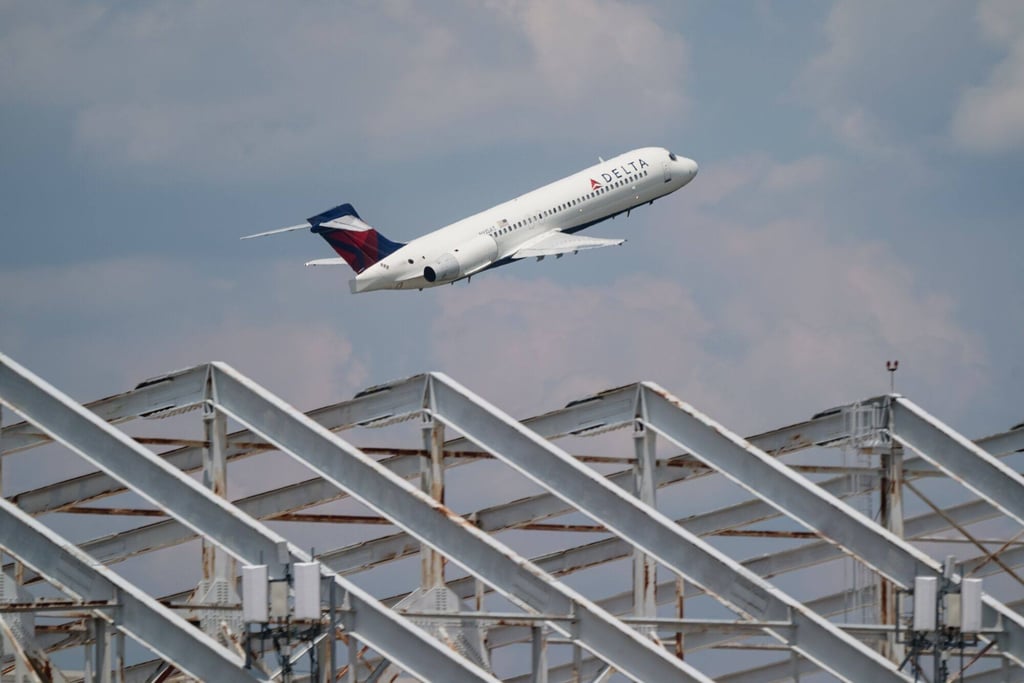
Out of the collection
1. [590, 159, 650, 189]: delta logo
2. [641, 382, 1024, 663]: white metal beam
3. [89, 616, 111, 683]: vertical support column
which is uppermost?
[590, 159, 650, 189]: delta logo

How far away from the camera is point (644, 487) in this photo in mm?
33500

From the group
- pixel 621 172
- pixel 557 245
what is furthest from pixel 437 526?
pixel 621 172

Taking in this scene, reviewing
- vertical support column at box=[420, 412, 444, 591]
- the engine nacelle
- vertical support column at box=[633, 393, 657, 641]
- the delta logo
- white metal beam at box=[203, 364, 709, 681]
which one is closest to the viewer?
white metal beam at box=[203, 364, 709, 681]

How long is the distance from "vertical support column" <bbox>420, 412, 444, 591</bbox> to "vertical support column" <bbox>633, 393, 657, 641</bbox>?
11.5ft

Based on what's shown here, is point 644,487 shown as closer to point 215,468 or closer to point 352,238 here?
point 215,468

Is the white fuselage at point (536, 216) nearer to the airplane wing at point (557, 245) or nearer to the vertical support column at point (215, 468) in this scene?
the airplane wing at point (557, 245)

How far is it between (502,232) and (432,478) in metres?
49.0

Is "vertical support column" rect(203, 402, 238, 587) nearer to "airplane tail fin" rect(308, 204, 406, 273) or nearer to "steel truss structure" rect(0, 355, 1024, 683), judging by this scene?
"steel truss structure" rect(0, 355, 1024, 683)

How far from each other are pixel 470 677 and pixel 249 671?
3063mm

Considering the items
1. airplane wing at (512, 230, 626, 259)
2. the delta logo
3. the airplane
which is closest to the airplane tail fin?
the airplane

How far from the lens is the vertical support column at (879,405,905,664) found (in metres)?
33.9

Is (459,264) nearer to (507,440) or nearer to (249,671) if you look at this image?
(507,440)

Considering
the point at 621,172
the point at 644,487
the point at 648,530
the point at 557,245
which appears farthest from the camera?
the point at 621,172

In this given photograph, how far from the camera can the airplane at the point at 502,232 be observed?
253 ft
